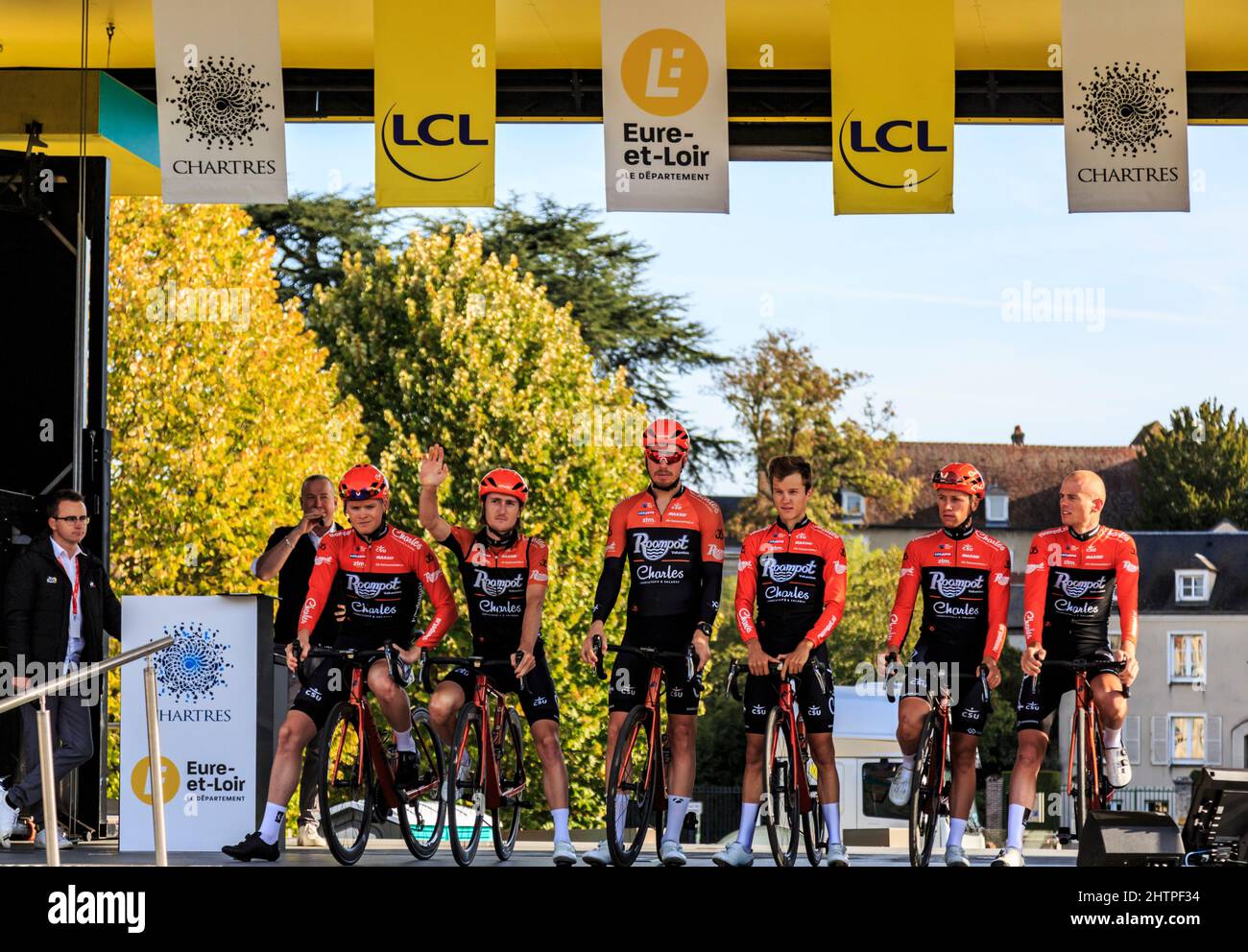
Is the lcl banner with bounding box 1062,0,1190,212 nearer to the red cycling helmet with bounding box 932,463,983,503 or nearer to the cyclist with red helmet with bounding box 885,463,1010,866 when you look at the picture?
the red cycling helmet with bounding box 932,463,983,503

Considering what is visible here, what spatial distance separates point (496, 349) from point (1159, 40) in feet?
76.5

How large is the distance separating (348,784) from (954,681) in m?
3.59

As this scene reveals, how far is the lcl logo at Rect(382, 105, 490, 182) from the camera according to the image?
12.6m

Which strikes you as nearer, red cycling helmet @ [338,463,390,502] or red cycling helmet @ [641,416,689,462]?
red cycling helmet @ [641,416,689,462]

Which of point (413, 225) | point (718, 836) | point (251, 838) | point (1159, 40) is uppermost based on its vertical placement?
point (413, 225)

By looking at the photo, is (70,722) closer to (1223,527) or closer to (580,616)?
(580,616)

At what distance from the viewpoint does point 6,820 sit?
12164 millimetres

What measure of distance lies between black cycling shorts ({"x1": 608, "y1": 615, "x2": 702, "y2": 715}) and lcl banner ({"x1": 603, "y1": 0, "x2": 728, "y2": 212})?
322 cm

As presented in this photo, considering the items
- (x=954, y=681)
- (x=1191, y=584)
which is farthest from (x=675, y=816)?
(x=1191, y=584)

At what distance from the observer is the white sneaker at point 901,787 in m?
10.6

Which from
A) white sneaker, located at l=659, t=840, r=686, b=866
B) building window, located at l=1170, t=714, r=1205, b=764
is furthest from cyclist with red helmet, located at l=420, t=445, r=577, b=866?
building window, located at l=1170, t=714, r=1205, b=764

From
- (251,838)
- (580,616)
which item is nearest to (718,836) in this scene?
A: (580,616)

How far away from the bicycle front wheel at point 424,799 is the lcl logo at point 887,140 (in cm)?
487
